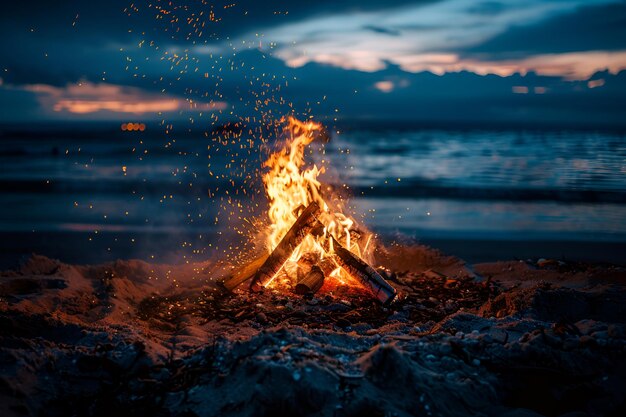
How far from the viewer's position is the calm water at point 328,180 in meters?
11.5

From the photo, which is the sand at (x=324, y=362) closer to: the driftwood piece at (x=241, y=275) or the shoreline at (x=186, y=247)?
the driftwood piece at (x=241, y=275)

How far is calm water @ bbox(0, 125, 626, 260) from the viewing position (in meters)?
11.5

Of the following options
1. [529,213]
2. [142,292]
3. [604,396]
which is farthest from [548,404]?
[529,213]

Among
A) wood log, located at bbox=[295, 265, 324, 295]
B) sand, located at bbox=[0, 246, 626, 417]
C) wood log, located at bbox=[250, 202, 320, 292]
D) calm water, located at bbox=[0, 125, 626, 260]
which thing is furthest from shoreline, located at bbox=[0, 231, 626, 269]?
sand, located at bbox=[0, 246, 626, 417]

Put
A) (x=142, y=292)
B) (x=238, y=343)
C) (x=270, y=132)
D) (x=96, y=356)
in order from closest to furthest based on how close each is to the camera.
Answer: (x=238, y=343)
(x=96, y=356)
(x=142, y=292)
(x=270, y=132)

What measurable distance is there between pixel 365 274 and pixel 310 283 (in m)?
0.78

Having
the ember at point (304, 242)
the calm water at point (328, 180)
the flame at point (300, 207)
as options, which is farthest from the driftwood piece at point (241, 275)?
the calm water at point (328, 180)

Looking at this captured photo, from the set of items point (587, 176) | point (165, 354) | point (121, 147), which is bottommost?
point (587, 176)

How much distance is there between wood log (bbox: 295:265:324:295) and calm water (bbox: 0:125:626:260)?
3511mm

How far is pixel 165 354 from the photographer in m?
4.55

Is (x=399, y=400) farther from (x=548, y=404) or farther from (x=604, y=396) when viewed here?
(x=604, y=396)

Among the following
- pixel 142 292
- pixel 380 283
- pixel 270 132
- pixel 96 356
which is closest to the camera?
pixel 96 356

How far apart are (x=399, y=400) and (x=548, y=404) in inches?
48.9

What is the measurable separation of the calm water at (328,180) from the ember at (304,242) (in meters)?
2.65
